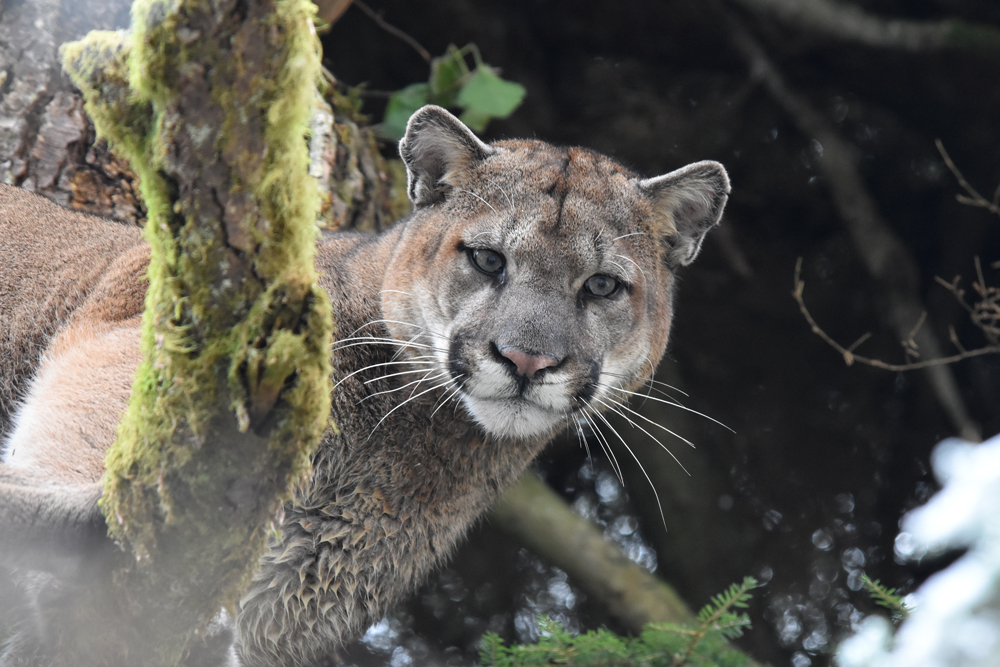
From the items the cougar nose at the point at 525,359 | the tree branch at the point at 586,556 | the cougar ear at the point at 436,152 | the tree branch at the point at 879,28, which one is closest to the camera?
the cougar nose at the point at 525,359

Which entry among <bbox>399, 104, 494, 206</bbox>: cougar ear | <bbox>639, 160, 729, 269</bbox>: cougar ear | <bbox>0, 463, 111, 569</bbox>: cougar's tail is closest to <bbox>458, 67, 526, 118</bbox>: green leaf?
<bbox>399, 104, 494, 206</bbox>: cougar ear

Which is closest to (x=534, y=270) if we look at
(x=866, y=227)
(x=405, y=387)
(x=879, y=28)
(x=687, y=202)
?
(x=405, y=387)

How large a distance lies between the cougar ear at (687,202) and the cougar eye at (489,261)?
2.68ft

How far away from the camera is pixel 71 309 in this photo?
396 centimetres

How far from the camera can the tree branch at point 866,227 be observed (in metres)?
6.25

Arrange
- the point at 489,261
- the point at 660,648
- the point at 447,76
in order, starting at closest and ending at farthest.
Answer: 1. the point at 660,648
2. the point at 489,261
3. the point at 447,76

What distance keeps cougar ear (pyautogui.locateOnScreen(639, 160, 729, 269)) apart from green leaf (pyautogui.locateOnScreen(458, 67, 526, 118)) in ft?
4.96

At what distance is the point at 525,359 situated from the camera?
3127 millimetres

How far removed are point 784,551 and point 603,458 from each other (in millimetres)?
1576

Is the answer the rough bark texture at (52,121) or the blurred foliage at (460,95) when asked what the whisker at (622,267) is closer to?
the blurred foliage at (460,95)

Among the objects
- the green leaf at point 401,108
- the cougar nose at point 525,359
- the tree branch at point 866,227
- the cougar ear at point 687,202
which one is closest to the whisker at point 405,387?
the cougar nose at point 525,359

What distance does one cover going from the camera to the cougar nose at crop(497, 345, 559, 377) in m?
3.13

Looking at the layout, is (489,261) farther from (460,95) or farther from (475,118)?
(475,118)

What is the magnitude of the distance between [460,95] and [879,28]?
3.13 m
